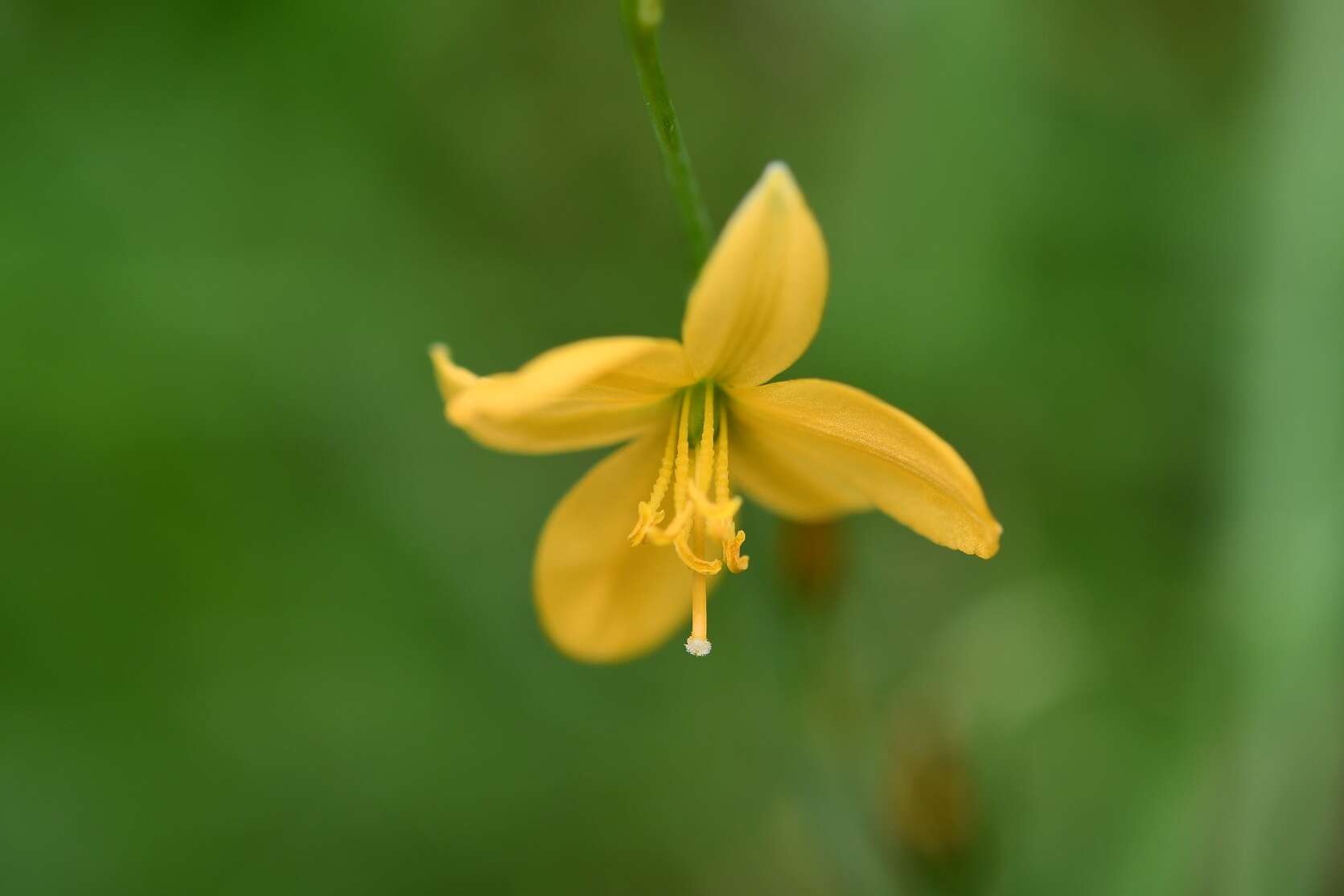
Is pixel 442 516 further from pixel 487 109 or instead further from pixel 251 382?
pixel 487 109

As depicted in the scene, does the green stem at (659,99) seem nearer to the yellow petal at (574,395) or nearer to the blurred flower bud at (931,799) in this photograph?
the yellow petal at (574,395)

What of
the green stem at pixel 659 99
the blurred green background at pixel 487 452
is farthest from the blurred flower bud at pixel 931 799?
the green stem at pixel 659 99

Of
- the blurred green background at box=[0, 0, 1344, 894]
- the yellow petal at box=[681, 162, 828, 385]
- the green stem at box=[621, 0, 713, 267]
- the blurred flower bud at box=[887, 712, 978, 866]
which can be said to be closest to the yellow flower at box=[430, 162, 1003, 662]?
the yellow petal at box=[681, 162, 828, 385]

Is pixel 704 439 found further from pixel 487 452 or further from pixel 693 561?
pixel 487 452

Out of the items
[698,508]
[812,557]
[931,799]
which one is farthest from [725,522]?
[931,799]

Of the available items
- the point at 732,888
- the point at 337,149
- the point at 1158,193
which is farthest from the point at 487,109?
the point at 732,888

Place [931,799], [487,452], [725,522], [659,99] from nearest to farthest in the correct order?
[659,99], [725,522], [931,799], [487,452]

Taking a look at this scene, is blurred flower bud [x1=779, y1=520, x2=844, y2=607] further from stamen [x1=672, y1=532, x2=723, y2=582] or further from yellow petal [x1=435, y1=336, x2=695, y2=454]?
stamen [x1=672, y1=532, x2=723, y2=582]
